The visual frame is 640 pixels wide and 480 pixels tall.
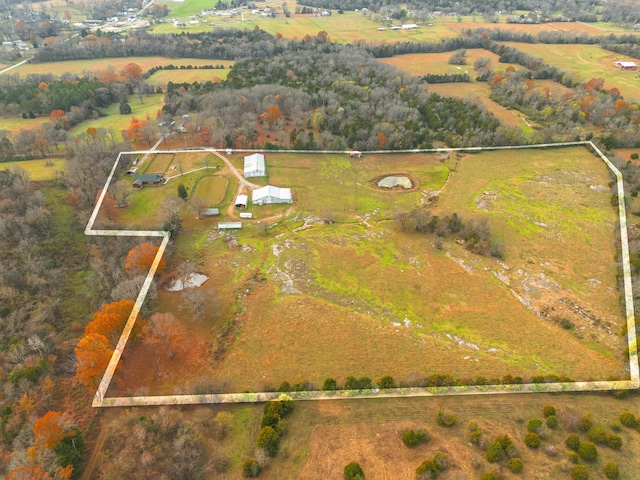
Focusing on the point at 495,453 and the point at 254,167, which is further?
the point at 254,167

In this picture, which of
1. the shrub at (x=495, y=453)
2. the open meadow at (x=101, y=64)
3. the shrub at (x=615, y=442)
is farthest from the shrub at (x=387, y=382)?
the open meadow at (x=101, y=64)

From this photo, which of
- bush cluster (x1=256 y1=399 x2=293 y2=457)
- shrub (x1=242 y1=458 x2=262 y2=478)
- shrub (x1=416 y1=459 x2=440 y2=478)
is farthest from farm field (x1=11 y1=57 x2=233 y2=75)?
shrub (x1=416 y1=459 x2=440 y2=478)

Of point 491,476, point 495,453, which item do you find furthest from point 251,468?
point 495,453

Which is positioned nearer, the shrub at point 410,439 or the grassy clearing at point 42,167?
the shrub at point 410,439

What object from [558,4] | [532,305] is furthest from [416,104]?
[558,4]

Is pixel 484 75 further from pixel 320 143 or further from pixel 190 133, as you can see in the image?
pixel 190 133

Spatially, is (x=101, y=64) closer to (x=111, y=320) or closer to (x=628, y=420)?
(x=111, y=320)

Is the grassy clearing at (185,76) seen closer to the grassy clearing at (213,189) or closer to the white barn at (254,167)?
the white barn at (254,167)
